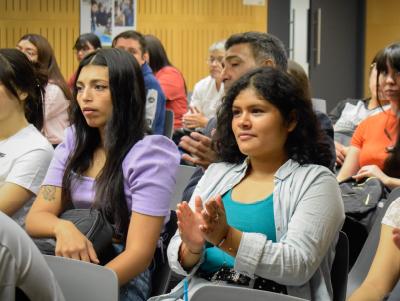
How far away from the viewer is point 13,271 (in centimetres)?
155

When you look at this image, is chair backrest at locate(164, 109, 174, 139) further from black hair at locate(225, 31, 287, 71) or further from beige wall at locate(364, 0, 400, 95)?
beige wall at locate(364, 0, 400, 95)

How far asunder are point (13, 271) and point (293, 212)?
3.65 ft

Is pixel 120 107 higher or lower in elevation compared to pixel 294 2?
Result: lower

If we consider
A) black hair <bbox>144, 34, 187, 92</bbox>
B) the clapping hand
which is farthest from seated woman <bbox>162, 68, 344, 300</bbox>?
black hair <bbox>144, 34, 187, 92</bbox>

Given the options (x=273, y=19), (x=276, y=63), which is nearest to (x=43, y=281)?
(x=276, y=63)

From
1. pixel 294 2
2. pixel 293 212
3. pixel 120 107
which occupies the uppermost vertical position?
pixel 294 2

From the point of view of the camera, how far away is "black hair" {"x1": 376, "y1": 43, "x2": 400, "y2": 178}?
3693mm

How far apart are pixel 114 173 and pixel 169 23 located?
754 cm

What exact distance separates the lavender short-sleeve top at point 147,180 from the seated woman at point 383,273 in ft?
2.44

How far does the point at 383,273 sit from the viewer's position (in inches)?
101

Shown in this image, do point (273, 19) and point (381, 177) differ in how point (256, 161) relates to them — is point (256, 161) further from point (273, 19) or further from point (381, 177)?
point (273, 19)

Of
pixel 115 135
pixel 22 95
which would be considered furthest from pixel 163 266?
pixel 22 95

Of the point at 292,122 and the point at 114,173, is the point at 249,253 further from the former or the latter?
the point at 114,173

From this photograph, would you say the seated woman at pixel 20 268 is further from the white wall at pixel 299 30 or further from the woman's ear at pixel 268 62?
the white wall at pixel 299 30
